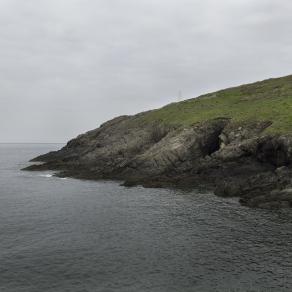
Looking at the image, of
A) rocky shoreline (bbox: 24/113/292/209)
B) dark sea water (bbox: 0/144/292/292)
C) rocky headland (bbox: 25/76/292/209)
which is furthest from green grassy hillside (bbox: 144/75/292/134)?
dark sea water (bbox: 0/144/292/292)

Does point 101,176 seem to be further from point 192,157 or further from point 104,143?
point 104,143

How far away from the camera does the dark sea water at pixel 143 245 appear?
35.0 meters

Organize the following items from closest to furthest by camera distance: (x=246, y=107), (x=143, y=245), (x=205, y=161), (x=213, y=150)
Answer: (x=143, y=245) < (x=205, y=161) < (x=213, y=150) < (x=246, y=107)

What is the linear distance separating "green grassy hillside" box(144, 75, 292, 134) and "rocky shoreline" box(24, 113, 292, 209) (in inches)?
130

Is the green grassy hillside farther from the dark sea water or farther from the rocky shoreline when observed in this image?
the dark sea water

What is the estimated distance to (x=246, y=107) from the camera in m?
112

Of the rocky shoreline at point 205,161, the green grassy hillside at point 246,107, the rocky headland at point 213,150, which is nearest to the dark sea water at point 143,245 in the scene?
the rocky shoreline at point 205,161

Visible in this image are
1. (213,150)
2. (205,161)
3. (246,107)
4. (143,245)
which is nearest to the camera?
(143,245)

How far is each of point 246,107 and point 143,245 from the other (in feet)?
250

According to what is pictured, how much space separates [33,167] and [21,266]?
93.1 meters

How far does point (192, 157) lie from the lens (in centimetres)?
9519

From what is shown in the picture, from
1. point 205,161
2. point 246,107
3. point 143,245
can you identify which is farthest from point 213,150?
point 143,245

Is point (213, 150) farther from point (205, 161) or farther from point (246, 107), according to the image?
point (246, 107)

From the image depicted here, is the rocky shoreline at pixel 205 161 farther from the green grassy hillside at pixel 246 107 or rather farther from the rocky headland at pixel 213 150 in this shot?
the green grassy hillside at pixel 246 107
